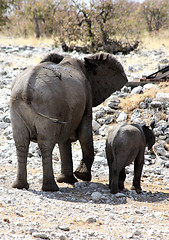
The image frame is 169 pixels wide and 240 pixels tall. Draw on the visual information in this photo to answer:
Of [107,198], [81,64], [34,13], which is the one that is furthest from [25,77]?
[34,13]

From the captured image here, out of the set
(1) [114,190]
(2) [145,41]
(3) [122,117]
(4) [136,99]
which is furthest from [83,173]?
(2) [145,41]

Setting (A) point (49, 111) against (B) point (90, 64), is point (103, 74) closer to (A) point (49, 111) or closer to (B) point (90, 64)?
(B) point (90, 64)

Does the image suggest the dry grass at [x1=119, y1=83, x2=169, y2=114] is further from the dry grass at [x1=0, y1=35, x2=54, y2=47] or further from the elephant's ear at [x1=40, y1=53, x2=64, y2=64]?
the dry grass at [x1=0, y1=35, x2=54, y2=47]

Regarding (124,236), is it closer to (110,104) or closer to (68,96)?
(68,96)

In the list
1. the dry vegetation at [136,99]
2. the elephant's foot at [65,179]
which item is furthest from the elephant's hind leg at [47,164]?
the dry vegetation at [136,99]

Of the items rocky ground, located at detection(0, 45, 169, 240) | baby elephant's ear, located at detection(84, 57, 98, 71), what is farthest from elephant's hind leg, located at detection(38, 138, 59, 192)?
baby elephant's ear, located at detection(84, 57, 98, 71)

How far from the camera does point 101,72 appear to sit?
8336 mm

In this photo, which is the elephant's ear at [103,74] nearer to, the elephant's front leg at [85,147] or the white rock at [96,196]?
the elephant's front leg at [85,147]

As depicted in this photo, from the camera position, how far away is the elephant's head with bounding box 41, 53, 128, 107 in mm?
8180

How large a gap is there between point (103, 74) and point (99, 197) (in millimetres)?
2703

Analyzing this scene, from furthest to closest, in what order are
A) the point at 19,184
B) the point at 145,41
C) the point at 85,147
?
the point at 145,41
the point at 85,147
the point at 19,184

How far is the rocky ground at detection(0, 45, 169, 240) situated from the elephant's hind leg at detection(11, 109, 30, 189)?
0.25 m

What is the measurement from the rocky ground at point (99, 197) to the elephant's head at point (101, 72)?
5.62 feet

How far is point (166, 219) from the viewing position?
5734 millimetres
